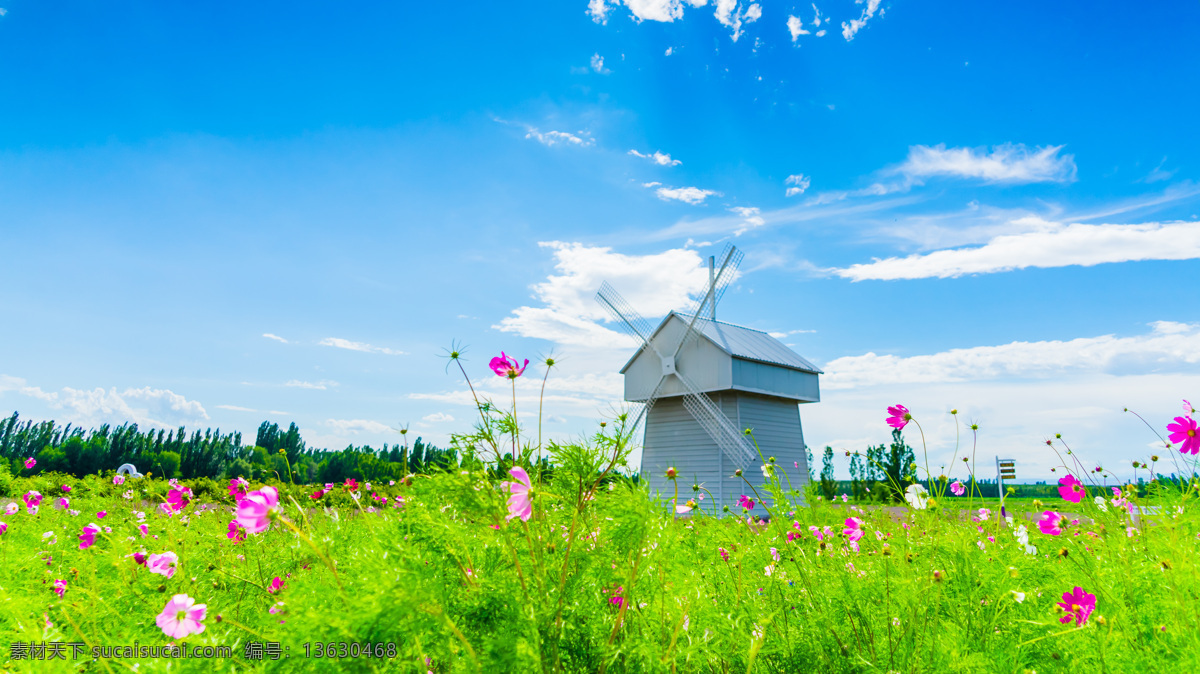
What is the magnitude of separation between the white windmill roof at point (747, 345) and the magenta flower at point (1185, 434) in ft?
45.7

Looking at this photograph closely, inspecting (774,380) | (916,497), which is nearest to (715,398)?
(774,380)

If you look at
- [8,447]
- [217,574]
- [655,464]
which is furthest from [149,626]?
[8,447]

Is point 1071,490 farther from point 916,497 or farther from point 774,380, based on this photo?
point 774,380

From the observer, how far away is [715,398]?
55.7 feet

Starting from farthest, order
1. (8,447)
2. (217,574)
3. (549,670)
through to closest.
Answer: (8,447) → (217,574) → (549,670)

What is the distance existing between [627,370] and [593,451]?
17695 mm

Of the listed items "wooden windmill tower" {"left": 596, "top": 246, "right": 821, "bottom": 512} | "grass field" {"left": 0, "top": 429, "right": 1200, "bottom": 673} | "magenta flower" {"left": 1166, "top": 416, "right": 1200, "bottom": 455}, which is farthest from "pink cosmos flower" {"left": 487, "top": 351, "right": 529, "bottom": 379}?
"wooden windmill tower" {"left": 596, "top": 246, "right": 821, "bottom": 512}

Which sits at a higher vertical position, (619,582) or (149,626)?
(619,582)

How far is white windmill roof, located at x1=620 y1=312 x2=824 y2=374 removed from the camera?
16.9 meters

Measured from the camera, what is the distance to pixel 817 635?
2232 mm

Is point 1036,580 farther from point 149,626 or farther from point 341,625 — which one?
point 149,626

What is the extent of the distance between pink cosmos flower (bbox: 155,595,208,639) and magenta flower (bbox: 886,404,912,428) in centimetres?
271

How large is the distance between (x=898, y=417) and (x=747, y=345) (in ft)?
50.7

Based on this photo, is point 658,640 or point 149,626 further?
point 149,626
